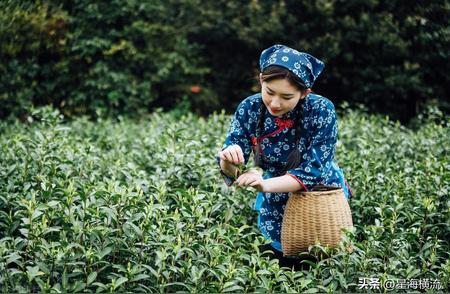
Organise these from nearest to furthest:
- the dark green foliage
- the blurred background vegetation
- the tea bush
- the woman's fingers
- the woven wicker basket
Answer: the tea bush
the woman's fingers
the woven wicker basket
the dark green foliage
the blurred background vegetation

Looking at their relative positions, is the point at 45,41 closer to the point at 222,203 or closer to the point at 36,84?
the point at 36,84

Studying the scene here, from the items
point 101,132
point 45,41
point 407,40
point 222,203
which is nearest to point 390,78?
point 407,40

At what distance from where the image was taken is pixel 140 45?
8.89 metres

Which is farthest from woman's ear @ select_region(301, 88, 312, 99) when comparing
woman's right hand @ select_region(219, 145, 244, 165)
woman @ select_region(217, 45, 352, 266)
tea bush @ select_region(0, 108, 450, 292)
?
tea bush @ select_region(0, 108, 450, 292)

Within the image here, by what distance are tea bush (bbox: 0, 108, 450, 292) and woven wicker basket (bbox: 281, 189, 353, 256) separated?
9 cm

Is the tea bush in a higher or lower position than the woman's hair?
lower

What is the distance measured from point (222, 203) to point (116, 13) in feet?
18.4

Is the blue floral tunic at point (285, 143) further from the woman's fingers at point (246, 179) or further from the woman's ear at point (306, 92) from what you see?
the woman's fingers at point (246, 179)

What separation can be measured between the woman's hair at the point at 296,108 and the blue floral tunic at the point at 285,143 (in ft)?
0.07

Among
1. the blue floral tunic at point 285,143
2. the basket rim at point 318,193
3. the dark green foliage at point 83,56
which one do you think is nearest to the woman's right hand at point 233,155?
the blue floral tunic at point 285,143

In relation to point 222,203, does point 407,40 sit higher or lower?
higher

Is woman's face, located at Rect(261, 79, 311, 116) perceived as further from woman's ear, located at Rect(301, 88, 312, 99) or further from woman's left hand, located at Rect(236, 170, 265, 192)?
woman's left hand, located at Rect(236, 170, 265, 192)

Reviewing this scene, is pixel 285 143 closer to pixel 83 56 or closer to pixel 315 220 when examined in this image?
pixel 315 220

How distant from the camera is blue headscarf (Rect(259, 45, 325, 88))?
298 cm
